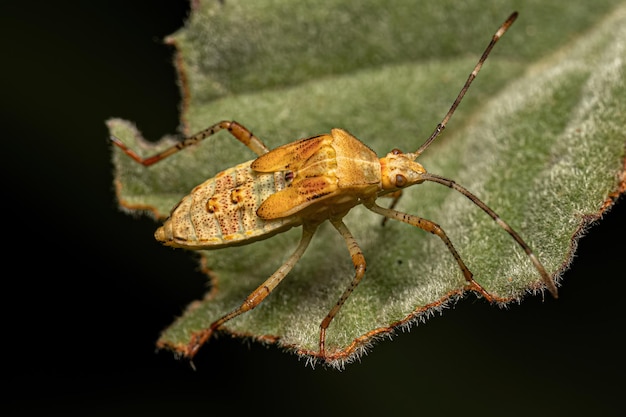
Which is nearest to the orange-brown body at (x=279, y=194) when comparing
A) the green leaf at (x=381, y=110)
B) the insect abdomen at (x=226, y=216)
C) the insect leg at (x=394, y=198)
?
the insect abdomen at (x=226, y=216)

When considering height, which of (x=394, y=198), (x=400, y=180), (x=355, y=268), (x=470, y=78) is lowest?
(x=355, y=268)

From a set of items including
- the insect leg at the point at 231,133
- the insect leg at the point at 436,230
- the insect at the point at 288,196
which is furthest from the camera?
the insect leg at the point at 231,133

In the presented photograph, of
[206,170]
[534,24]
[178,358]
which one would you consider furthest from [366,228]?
[534,24]

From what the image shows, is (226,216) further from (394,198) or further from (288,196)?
(394,198)

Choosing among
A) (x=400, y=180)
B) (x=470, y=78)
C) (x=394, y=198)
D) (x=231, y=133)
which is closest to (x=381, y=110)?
(x=394, y=198)

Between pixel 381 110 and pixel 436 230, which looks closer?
pixel 436 230

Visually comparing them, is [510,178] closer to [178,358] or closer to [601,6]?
[601,6]

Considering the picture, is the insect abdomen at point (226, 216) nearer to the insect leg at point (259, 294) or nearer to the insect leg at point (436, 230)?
the insect leg at point (259, 294)
